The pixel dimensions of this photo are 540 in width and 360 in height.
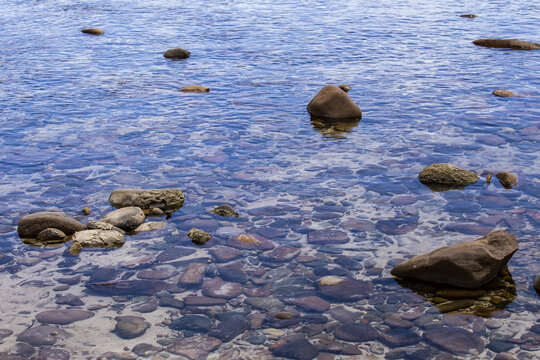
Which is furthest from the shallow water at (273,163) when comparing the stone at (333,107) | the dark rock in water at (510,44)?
the dark rock in water at (510,44)

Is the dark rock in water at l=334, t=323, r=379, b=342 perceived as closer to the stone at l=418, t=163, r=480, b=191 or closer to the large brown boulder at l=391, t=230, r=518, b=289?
the large brown boulder at l=391, t=230, r=518, b=289

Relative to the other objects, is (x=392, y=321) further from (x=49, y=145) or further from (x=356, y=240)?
(x=49, y=145)

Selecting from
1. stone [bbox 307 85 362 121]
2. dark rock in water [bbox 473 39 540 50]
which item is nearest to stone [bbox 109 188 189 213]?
stone [bbox 307 85 362 121]

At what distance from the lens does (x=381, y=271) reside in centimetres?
709

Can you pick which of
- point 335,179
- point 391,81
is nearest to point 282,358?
point 335,179

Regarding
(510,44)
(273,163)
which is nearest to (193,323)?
(273,163)

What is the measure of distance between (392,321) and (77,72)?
13924mm

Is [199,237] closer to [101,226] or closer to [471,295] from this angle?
→ [101,226]

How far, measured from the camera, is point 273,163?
10.5 meters

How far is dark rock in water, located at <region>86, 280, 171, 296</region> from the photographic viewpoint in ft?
22.1

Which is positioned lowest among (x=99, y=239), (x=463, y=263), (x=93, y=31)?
(x=93, y=31)

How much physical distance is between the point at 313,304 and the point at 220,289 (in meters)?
1.06

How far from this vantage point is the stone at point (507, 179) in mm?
9281

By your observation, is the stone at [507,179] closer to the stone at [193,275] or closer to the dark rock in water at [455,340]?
the dark rock in water at [455,340]
